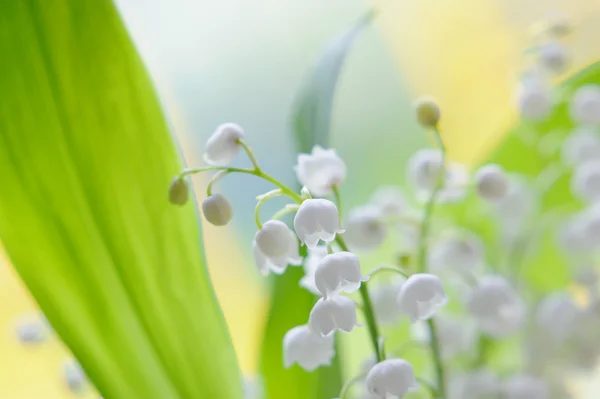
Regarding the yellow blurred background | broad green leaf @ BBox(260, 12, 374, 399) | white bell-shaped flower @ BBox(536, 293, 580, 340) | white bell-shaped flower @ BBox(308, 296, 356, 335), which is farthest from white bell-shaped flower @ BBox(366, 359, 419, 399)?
the yellow blurred background

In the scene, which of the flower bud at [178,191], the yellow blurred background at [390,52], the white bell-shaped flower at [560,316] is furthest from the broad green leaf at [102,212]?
the yellow blurred background at [390,52]

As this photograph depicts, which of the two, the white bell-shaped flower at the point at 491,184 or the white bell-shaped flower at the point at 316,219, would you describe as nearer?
the white bell-shaped flower at the point at 316,219

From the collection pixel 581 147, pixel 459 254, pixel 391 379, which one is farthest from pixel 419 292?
pixel 581 147

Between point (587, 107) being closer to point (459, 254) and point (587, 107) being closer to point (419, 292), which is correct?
point (459, 254)

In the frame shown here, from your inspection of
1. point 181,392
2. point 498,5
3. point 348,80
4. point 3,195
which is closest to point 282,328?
point 181,392

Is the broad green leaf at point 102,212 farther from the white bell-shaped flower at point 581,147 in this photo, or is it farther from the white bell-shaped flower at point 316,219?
the white bell-shaped flower at point 581,147
